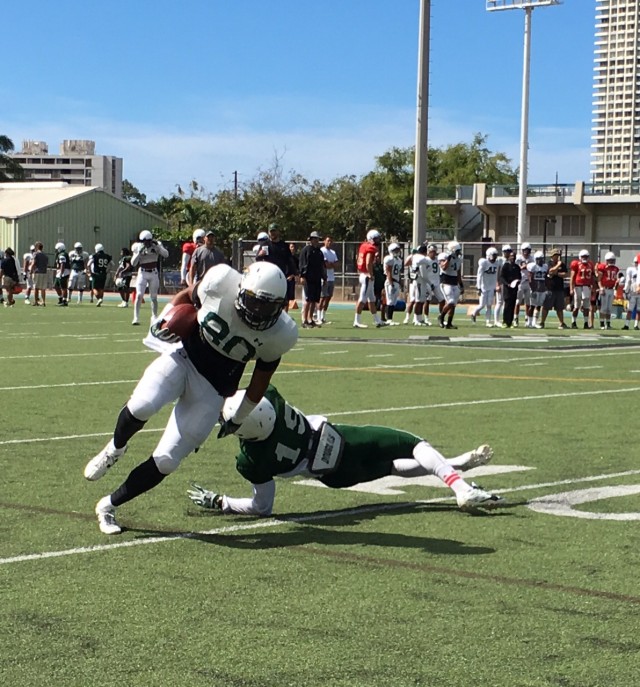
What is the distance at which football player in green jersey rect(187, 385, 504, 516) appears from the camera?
696 cm

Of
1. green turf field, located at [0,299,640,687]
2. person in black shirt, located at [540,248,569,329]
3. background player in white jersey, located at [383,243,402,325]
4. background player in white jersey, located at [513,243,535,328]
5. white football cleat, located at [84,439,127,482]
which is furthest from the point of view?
background player in white jersey, located at [513,243,535,328]

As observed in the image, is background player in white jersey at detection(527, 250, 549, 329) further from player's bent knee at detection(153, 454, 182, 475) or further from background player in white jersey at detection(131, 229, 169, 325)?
player's bent knee at detection(153, 454, 182, 475)

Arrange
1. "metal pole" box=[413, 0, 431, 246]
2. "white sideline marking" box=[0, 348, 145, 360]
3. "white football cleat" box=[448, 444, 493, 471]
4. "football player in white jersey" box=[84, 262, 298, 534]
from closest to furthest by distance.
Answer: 1. "football player in white jersey" box=[84, 262, 298, 534]
2. "white football cleat" box=[448, 444, 493, 471]
3. "white sideline marking" box=[0, 348, 145, 360]
4. "metal pole" box=[413, 0, 431, 246]

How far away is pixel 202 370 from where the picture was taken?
6.58 m

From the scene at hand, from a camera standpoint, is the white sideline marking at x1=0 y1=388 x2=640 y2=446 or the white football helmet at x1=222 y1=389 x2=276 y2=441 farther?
the white sideline marking at x1=0 y1=388 x2=640 y2=446

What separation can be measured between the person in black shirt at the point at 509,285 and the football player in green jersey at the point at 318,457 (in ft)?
68.7

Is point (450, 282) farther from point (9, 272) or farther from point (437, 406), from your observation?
point (437, 406)

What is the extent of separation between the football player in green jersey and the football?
18.9 inches

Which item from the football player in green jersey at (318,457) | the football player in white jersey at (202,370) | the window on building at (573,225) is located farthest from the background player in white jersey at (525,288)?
the window on building at (573,225)

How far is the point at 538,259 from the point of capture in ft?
102

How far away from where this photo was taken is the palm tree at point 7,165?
102062 mm

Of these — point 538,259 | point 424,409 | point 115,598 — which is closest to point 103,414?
point 424,409

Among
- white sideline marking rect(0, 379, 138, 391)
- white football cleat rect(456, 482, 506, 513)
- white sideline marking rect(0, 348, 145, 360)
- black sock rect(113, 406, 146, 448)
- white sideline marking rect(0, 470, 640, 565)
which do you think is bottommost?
white sideline marking rect(0, 470, 640, 565)

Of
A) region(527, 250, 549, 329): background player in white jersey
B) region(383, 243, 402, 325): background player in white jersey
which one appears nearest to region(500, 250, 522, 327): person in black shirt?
region(527, 250, 549, 329): background player in white jersey
